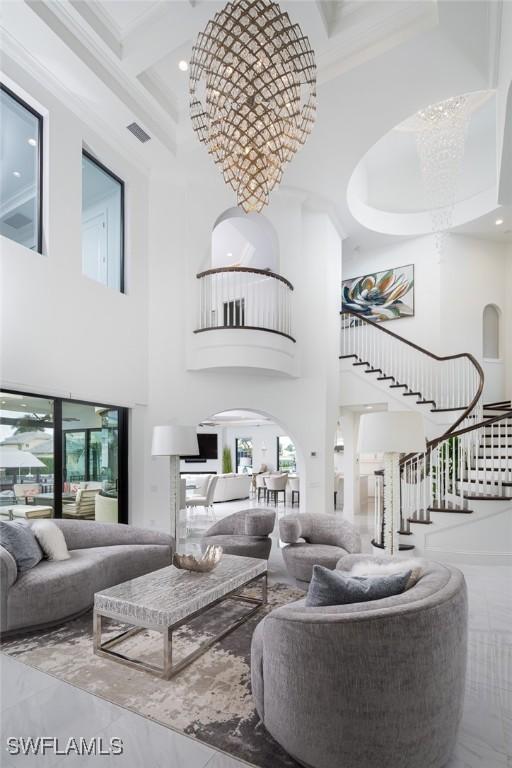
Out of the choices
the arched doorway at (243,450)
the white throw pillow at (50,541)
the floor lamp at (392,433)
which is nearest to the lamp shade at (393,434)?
the floor lamp at (392,433)

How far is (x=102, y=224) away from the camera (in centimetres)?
631

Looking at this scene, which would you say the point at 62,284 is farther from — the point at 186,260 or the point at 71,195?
the point at 186,260

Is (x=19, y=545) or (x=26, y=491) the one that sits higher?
(x=26, y=491)

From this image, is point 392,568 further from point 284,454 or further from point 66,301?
point 284,454

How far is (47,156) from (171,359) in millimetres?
3087

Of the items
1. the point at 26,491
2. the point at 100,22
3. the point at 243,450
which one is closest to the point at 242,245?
the point at 100,22

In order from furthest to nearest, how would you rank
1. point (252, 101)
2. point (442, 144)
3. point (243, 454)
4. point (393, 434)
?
1. point (243, 454)
2. point (442, 144)
3. point (393, 434)
4. point (252, 101)

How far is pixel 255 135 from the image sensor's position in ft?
9.59

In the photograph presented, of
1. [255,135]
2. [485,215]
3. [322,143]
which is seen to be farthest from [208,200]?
[485,215]

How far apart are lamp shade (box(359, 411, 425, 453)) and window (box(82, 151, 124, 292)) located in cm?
425

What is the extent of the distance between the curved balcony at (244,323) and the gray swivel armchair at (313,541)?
273 cm

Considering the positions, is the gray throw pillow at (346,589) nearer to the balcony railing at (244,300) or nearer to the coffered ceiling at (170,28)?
the balcony railing at (244,300)

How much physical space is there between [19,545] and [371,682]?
297 cm

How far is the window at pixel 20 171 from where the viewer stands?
4.76 metres
